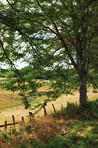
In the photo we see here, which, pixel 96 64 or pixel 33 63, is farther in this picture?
pixel 96 64

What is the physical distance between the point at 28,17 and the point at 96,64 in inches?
487

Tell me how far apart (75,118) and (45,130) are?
4.02 metres

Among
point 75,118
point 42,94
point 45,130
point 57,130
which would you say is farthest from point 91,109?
point 42,94

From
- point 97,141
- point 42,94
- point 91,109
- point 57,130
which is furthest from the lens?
point 91,109

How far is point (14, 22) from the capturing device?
16.2 feet

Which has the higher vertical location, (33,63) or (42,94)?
(33,63)

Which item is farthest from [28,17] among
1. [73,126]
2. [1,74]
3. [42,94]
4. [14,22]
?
[73,126]

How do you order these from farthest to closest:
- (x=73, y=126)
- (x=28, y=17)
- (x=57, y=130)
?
(x=73, y=126)
(x=57, y=130)
(x=28, y=17)

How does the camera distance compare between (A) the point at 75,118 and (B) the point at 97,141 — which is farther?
(A) the point at 75,118

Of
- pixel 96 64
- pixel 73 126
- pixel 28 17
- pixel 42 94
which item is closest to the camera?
pixel 28 17

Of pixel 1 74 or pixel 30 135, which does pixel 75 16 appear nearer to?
pixel 1 74

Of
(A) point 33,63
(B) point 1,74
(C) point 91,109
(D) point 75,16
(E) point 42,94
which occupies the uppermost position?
(D) point 75,16

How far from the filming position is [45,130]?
7.09m

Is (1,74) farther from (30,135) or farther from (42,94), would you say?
(30,135)
